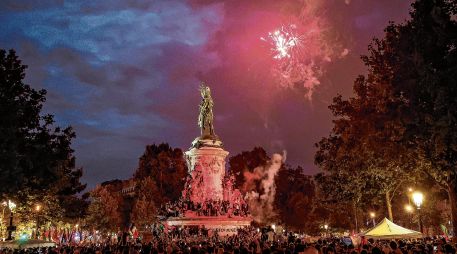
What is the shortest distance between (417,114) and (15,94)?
26.5m

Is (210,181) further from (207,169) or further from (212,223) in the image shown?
(212,223)

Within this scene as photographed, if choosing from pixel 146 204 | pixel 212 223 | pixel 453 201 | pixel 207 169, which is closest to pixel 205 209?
pixel 212 223

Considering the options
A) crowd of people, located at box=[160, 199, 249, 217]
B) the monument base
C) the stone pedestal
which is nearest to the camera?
the monument base

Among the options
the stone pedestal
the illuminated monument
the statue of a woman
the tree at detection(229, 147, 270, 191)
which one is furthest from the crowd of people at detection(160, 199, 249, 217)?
the tree at detection(229, 147, 270, 191)

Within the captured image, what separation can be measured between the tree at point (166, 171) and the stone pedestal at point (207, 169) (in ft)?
91.0

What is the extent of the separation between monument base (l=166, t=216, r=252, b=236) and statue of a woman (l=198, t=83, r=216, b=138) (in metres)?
12.5

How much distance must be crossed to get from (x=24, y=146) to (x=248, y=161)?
174ft

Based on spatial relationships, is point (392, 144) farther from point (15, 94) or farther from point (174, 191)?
point (174, 191)

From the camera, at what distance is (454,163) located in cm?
2753

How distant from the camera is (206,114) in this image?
59.0 meters

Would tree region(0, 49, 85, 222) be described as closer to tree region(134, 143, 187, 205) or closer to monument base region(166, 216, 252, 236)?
monument base region(166, 216, 252, 236)

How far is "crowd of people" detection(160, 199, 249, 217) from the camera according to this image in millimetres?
49000

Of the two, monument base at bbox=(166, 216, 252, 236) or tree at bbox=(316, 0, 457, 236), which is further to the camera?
monument base at bbox=(166, 216, 252, 236)

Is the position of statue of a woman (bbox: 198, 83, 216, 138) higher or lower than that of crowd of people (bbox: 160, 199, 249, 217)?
higher
